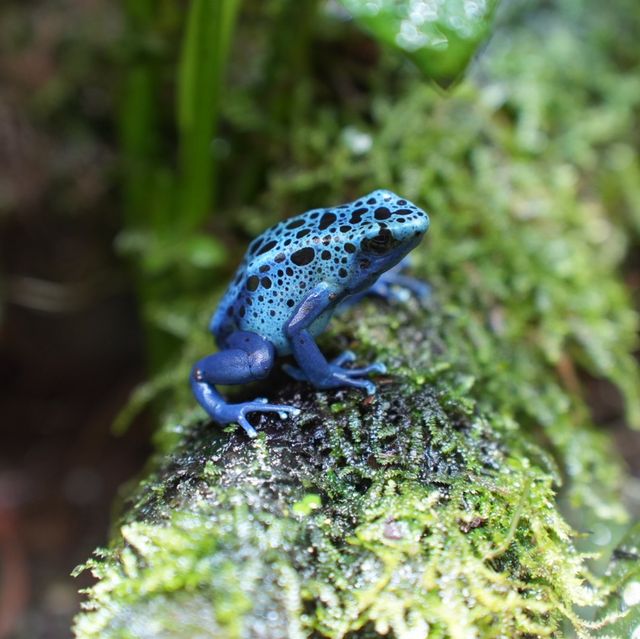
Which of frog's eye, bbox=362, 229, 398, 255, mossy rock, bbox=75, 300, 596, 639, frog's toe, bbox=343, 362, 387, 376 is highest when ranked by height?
frog's eye, bbox=362, 229, 398, 255

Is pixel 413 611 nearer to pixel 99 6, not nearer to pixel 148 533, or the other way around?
pixel 148 533

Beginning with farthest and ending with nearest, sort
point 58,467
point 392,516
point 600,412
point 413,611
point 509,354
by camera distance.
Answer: point 58,467 < point 600,412 < point 509,354 < point 392,516 < point 413,611

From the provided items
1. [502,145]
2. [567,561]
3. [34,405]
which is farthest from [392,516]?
[34,405]

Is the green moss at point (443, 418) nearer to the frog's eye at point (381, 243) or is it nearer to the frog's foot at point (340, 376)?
the frog's foot at point (340, 376)

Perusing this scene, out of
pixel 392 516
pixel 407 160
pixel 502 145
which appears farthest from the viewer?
pixel 502 145

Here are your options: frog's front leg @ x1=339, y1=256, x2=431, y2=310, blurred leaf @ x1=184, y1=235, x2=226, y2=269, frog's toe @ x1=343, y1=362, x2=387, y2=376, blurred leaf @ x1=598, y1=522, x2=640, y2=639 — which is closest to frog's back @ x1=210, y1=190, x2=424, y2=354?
frog's toe @ x1=343, y1=362, x2=387, y2=376

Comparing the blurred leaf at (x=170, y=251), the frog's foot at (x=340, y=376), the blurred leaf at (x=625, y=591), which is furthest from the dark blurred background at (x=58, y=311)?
the blurred leaf at (x=625, y=591)

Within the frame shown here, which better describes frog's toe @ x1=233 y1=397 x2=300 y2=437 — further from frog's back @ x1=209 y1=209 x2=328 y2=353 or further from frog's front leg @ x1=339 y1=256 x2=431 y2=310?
frog's front leg @ x1=339 y1=256 x2=431 y2=310
